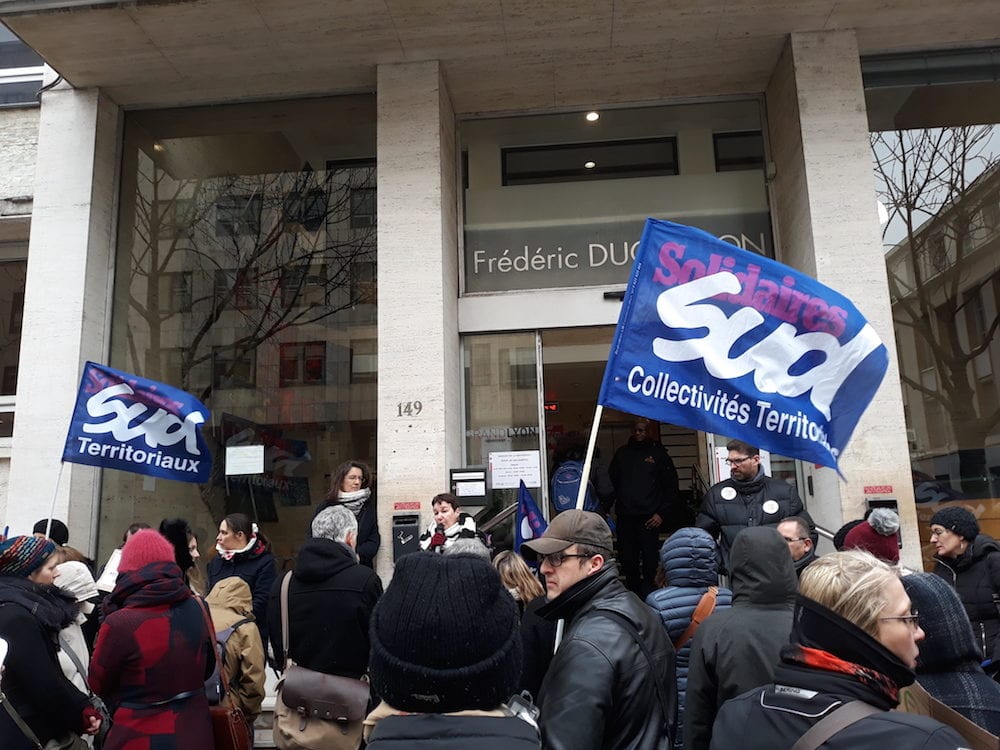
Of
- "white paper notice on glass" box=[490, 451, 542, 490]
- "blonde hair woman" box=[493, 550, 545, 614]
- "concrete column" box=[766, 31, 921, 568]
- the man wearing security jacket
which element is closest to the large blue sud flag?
"blonde hair woman" box=[493, 550, 545, 614]

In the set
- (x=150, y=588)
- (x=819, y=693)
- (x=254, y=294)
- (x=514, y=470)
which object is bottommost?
(x=819, y=693)

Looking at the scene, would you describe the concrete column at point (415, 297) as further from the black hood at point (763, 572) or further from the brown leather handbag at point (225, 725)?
the black hood at point (763, 572)

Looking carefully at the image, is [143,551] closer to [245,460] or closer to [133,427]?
[133,427]

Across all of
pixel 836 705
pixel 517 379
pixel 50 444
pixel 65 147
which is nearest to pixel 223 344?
pixel 50 444

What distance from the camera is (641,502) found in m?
9.16

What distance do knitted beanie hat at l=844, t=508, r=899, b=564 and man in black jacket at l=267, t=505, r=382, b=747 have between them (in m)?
3.15

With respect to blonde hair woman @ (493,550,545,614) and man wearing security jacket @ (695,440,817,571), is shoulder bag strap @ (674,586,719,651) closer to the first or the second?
blonde hair woman @ (493,550,545,614)

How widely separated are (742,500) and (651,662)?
364 centimetres

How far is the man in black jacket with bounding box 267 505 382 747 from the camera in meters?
4.36

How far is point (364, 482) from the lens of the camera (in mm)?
7441

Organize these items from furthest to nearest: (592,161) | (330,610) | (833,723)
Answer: (592,161) → (330,610) → (833,723)

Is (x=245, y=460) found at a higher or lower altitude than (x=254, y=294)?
lower

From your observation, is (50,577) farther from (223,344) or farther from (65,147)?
(65,147)

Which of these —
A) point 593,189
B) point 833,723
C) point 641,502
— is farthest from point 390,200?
point 833,723
